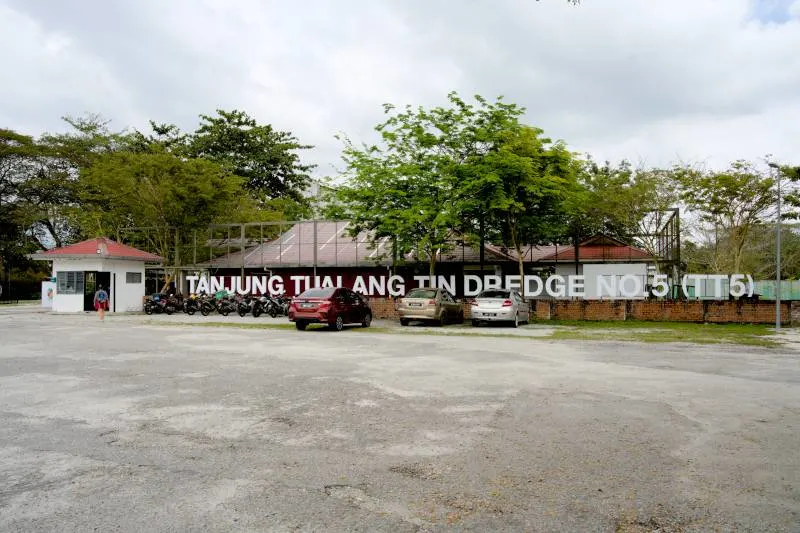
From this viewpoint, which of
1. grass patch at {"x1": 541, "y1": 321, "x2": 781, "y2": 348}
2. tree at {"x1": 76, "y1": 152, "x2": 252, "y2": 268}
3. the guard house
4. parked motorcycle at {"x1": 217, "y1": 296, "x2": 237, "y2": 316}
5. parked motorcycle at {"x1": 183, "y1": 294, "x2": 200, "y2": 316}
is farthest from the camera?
tree at {"x1": 76, "y1": 152, "x2": 252, "y2": 268}

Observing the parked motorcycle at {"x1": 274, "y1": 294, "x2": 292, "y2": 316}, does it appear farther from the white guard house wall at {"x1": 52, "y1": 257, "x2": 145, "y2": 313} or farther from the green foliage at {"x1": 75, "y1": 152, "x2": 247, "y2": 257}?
the white guard house wall at {"x1": 52, "y1": 257, "x2": 145, "y2": 313}

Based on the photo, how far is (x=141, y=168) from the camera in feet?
112

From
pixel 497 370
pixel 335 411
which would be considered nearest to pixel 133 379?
pixel 335 411

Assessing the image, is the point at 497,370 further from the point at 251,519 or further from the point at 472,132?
the point at 472,132

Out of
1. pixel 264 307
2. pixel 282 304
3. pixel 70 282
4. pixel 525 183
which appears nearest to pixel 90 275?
pixel 70 282

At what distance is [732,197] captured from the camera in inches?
1243

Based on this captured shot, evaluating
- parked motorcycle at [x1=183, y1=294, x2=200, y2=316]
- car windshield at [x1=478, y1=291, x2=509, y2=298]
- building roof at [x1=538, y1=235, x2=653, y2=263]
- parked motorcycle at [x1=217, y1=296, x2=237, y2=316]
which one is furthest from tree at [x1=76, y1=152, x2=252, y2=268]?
building roof at [x1=538, y1=235, x2=653, y2=263]

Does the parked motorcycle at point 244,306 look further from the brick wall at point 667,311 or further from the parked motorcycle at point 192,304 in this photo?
the brick wall at point 667,311

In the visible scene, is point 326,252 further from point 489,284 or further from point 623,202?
point 623,202

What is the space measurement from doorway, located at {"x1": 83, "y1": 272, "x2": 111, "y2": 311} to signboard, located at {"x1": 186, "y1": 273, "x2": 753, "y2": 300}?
15.6ft

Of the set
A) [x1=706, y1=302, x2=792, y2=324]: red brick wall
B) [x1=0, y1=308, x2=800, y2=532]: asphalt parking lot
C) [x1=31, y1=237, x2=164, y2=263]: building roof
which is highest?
[x1=31, y1=237, x2=164, y2=263]: building roof

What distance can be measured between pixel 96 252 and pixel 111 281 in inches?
70.4

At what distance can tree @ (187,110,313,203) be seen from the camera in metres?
49.7

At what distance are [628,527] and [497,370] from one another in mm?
7375
